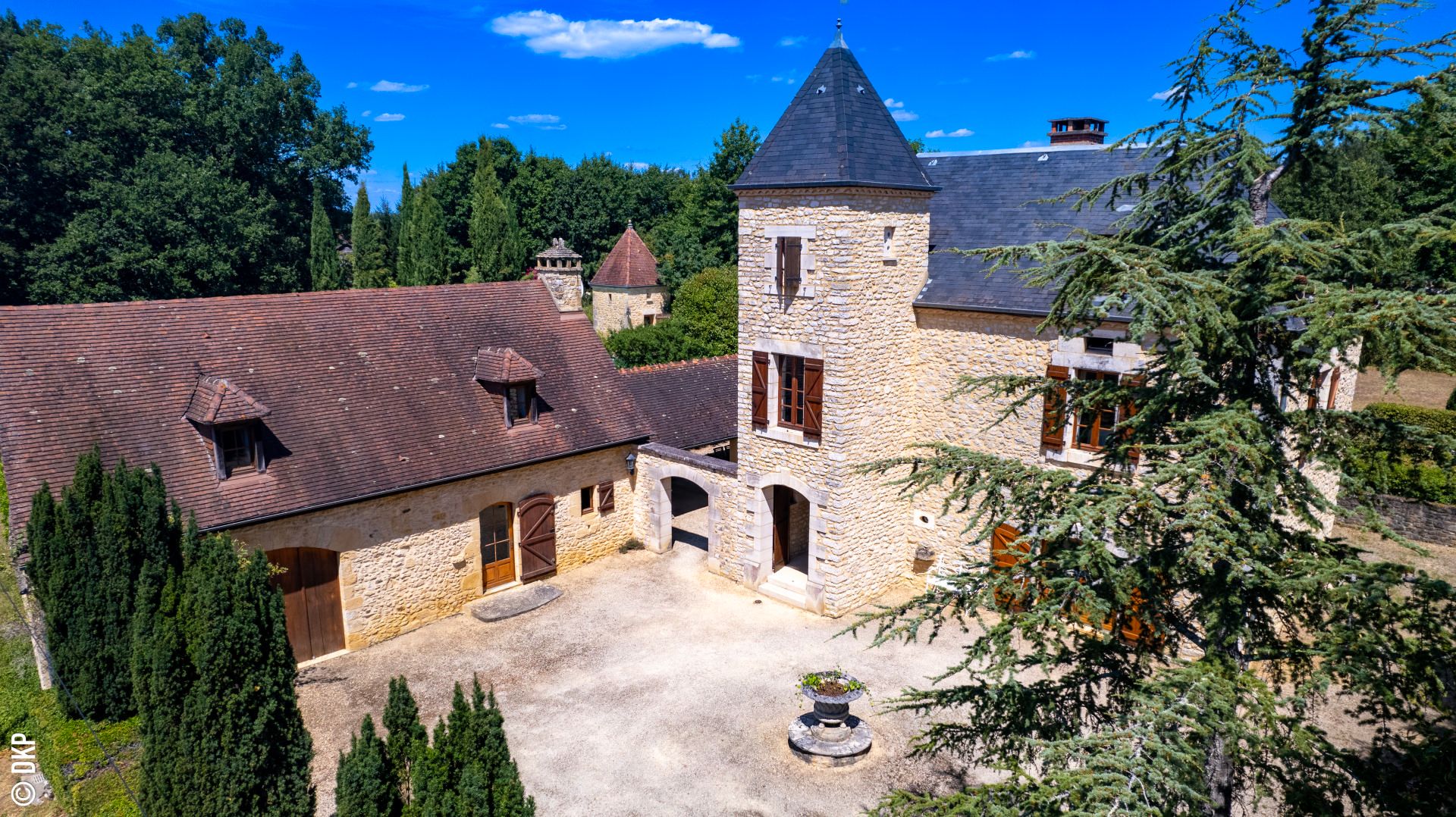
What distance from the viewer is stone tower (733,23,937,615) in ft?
48.1

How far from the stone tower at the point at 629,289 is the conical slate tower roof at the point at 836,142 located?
2381 cm

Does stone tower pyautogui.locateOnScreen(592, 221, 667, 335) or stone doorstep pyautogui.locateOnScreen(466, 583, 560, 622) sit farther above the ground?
stone tower pyautogui.locateOnScreen(592, 221, 667, 335)

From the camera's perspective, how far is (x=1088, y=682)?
22.8ft

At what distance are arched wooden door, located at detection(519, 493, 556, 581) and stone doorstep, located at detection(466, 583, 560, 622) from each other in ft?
1.24

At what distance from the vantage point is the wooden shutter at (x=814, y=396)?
600 inches

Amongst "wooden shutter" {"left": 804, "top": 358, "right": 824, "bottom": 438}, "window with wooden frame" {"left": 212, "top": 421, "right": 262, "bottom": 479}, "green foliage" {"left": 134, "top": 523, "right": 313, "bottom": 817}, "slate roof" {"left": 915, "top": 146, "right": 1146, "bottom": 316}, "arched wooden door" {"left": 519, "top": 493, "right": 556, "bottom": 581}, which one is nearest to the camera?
"green foliage" {"left": 134, "top": 523, "right": 313, "bottom": 817}

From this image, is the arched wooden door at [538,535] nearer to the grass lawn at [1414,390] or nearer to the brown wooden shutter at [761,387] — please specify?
the brown wooden shutter at [761,387]

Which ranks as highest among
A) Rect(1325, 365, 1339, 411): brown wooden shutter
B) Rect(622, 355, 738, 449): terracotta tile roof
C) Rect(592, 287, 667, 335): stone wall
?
Rect(592, 287, 667, 335): stone wall

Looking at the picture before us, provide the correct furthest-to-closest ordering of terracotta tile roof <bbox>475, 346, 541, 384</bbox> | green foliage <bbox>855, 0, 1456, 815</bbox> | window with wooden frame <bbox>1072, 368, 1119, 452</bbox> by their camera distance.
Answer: terracotta tile roof <bbox>475, 346, 541, 384</bbox> < window with wooden frame <bbox>1072, 368, 1119, 452</bbox> < green foliage <bbox>855, 0, 1456, 815</bbox>

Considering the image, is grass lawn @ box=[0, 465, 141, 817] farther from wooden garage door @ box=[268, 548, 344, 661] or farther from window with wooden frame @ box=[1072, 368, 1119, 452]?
window with wooden frame @ box=[1072, 368, 1119, 452]

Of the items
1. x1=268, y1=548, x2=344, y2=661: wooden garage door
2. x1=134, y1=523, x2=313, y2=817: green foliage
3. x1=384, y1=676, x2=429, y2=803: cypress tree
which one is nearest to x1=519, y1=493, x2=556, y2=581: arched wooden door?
x1=268, y1=548, x2=344, y2=661: wooden garage door

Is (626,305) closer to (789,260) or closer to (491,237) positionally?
(491,237)

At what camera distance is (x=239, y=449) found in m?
13.8

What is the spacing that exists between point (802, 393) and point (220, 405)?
391 inches
